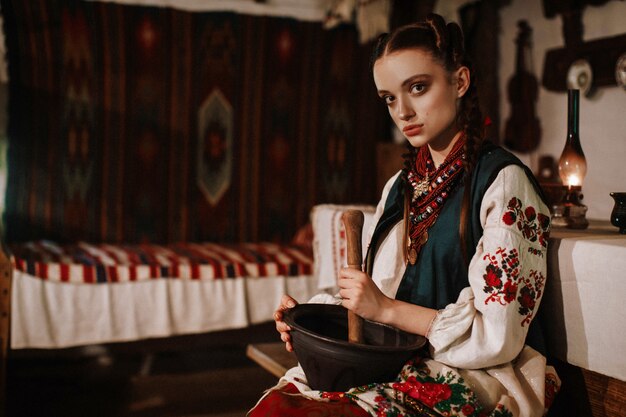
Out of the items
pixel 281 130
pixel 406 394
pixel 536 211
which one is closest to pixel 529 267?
pixel 536 211

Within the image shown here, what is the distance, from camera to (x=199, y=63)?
401cm

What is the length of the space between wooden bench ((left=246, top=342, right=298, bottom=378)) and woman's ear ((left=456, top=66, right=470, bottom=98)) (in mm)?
1027

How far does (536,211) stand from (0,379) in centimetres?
208

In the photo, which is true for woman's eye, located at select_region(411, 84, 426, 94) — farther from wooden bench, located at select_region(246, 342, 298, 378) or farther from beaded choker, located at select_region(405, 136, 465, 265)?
wooden bench, located at select_region(246, 342, 298, 378)

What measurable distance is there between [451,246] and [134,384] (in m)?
2.27

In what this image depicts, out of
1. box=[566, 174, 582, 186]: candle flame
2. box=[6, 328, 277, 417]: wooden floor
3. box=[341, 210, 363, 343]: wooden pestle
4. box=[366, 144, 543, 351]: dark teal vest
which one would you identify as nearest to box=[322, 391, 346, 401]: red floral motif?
box=[341, 210, 363, 343]: wooden pestle

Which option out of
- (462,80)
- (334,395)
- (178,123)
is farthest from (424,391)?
(178,123)

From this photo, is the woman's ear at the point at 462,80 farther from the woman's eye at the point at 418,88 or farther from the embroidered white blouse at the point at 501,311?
the embroidered white blouse at the point at 501,311

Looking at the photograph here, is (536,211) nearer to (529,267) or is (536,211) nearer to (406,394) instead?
(529,267)

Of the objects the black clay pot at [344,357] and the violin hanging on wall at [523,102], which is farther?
the violin hanging on wall at [523,102]

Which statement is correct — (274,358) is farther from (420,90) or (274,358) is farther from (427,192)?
(420,90)

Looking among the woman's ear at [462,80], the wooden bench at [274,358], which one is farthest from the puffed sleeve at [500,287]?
the wooden bench at [274,358]

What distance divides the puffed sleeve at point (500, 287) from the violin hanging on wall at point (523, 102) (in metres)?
2.59

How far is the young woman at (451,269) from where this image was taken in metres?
1.23
